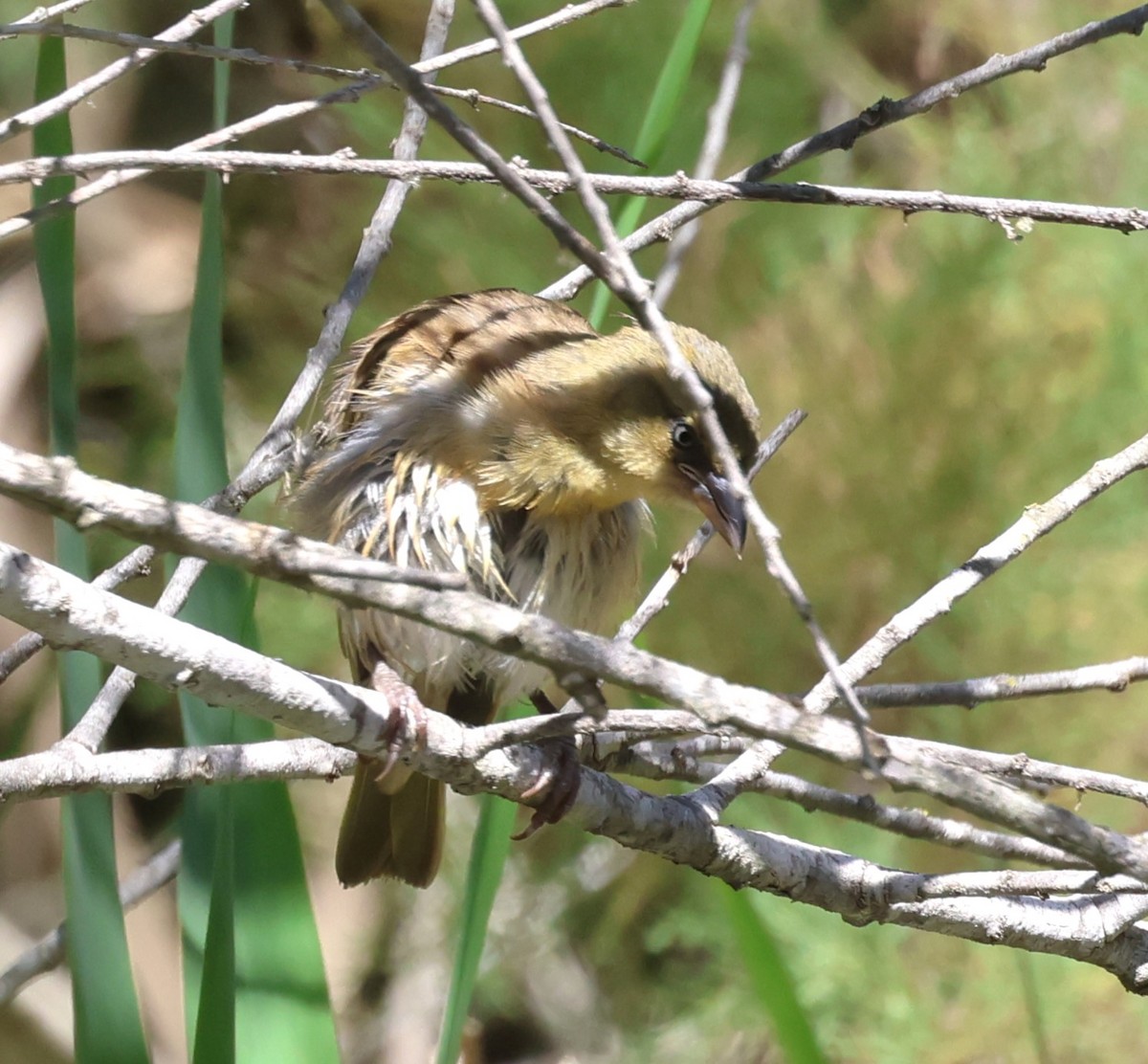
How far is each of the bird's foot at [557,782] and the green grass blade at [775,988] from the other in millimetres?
264

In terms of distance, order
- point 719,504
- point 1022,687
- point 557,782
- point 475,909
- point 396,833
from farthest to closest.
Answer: point 396,833
point 719,504
point 557,782
point 475,909
point 1022,687

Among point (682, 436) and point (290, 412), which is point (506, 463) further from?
point (290, 412)

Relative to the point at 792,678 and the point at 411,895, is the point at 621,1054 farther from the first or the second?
the point at 792,678

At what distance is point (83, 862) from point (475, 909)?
448 mm

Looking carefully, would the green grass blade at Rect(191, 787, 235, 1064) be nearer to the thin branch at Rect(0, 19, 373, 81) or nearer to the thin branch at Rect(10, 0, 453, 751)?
the thin branch at Rect(10, 0, 453, 751)

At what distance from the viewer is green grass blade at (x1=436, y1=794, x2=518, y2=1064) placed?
157 cm

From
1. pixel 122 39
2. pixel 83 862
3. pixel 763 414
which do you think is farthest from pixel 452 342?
pixel 763 414

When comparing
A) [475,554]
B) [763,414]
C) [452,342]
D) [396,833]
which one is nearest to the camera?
[475,554]

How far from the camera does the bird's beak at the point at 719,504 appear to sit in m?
1.94

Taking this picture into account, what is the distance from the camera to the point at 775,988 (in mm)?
1528

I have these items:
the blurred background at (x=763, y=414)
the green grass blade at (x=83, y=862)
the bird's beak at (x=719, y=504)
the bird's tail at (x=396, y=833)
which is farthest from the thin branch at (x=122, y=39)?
the blurred background at (x=763, y=414)

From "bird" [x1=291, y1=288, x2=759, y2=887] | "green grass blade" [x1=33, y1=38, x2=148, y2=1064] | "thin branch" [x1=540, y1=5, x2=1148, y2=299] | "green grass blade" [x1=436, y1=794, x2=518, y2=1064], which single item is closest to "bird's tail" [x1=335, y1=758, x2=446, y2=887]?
"bird" [x1=291, y1=288, x2=759, y2=887]

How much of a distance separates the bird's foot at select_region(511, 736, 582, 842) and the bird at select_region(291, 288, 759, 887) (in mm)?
255

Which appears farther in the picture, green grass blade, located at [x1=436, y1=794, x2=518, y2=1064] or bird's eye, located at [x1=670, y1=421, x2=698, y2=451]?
bird's eye, located at [x1=670, y1=421, x2=698, y2=451]
